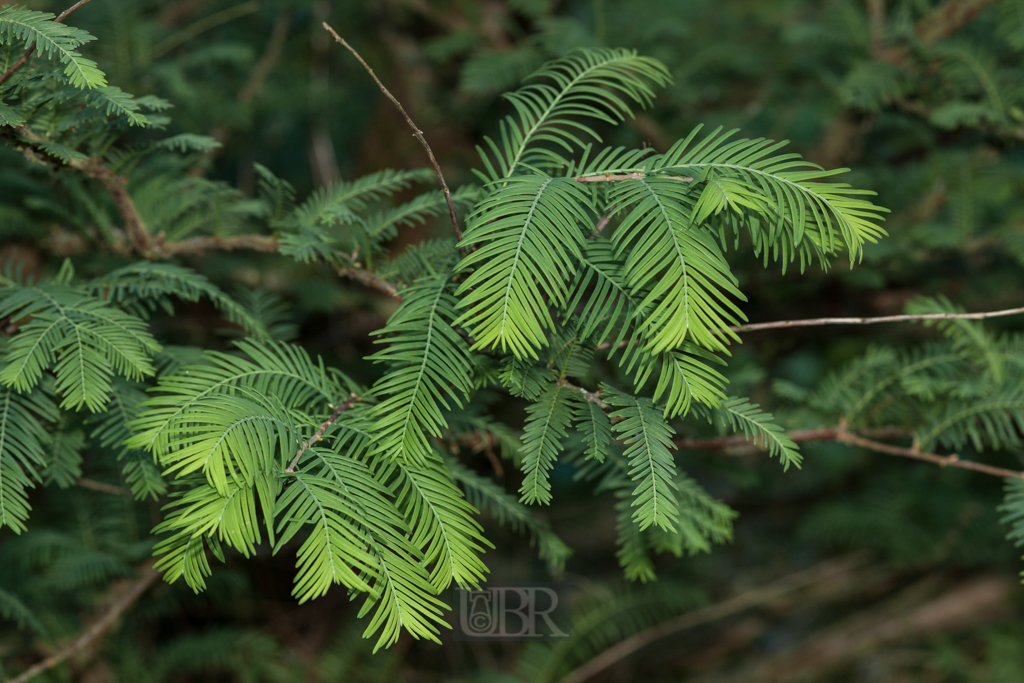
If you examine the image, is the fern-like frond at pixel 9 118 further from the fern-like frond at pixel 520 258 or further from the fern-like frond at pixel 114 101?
the fern-like frond at pixel 520 258

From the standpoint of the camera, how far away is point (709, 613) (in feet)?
6.37

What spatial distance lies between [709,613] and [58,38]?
2.01 metres

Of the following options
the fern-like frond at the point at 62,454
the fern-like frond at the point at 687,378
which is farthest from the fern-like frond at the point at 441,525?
the fern-like frond at the point at 62,454

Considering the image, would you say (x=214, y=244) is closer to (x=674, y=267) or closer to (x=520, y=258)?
(x=520, y=258)

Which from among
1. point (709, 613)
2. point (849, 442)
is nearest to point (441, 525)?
point (849, 442)

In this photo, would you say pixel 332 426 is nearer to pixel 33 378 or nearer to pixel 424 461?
pixel 424 461

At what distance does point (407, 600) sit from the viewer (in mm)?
631

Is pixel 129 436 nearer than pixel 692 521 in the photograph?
Yes

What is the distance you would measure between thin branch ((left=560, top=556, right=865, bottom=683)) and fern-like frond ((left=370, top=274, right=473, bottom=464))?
117cm

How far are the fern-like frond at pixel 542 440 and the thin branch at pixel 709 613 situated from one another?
1137 mm

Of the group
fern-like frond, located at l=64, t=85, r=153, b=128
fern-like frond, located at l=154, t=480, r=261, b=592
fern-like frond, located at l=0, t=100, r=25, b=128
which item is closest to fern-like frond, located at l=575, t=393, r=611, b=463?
fern-like frond, located at l=154, t=480, r=261, b=592

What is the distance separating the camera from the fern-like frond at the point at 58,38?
2.31 ft

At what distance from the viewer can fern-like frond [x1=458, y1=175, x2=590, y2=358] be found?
64 centimetres

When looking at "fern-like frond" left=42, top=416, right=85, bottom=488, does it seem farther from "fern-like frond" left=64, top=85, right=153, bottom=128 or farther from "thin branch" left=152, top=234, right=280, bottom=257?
"fern-like frond" left=64, top=85, right=153, bottom=128
